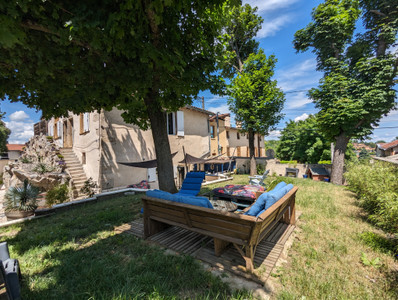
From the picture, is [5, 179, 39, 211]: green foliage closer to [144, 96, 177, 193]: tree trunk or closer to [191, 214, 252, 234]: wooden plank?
[144, 96, 177, 193]: tree trunk

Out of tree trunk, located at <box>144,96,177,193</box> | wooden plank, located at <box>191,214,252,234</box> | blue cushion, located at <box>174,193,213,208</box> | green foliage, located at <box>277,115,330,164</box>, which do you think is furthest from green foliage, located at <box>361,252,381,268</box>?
green foliage, located at <box>277,115,330,164</box>

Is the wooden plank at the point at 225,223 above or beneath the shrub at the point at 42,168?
beneath

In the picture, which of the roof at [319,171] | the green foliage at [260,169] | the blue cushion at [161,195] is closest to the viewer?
the blue cushion at [161,195]

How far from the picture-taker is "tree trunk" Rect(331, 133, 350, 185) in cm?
1025

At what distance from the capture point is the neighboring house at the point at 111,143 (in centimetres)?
932

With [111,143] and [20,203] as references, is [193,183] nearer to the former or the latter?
[111,143]

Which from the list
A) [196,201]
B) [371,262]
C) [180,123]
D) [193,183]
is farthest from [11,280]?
[180,123]

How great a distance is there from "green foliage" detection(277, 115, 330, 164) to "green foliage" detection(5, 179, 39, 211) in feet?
65.1

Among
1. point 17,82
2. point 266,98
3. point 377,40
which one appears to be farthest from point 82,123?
point 377,40

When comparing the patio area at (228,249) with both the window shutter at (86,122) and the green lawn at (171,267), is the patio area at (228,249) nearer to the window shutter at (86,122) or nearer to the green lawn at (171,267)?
the green lawn at (171,267)

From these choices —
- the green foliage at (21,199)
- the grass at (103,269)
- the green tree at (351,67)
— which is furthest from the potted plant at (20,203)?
the green tree at (351,67)

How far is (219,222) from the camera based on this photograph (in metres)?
2.60

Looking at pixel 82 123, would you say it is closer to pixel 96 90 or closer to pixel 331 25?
pixel 96 90

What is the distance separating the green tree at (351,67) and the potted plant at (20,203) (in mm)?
14747
